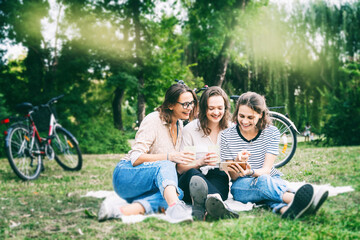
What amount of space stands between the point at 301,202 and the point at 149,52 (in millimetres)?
7214

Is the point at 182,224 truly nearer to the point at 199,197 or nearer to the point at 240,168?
the point at 199,197

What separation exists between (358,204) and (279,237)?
84cm

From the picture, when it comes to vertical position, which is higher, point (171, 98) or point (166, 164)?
point (171, 98)

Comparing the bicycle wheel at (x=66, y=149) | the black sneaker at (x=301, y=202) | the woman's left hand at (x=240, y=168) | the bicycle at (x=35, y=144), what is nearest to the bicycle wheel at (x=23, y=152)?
the bicycle at (x=35, y=144)

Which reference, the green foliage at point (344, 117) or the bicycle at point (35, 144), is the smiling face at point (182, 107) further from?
the green foliage at point (344, 117)

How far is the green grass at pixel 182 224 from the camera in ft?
5.32

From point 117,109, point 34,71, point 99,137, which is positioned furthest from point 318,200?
point 34,71

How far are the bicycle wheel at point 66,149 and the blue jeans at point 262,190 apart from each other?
10.4 ft

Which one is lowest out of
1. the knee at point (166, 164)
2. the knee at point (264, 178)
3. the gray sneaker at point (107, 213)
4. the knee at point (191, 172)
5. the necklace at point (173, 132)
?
the gray sneaker at point (107, 213)

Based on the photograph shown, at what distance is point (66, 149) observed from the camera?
482cm

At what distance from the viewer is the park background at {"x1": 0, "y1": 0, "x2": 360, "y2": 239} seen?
621 centimetres

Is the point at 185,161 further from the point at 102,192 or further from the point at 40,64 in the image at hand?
the point at 40,64

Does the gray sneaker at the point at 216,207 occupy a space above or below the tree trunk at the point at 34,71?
below

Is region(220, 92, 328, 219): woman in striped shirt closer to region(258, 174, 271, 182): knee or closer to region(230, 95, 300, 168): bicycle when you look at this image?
region(258, 174, 271, 182): knee
